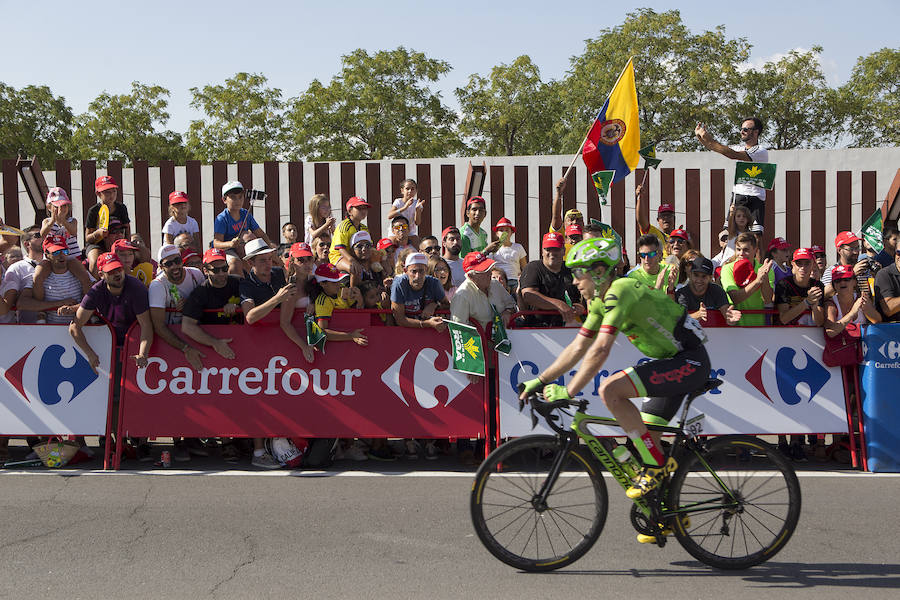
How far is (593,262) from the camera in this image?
5133mm

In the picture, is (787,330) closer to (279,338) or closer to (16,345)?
(279,338)

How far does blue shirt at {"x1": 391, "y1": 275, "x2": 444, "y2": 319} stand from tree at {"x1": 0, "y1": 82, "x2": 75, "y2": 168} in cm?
4092

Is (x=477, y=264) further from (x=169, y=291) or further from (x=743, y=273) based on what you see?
(x=169, y=291)

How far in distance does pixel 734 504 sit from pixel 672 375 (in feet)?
2.84

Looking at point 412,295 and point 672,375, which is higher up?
point 412,295

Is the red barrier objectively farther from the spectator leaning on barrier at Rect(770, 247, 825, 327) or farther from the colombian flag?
the colombian flag

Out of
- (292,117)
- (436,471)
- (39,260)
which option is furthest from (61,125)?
(436,471)

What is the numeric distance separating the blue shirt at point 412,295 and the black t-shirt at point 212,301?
1.52 m

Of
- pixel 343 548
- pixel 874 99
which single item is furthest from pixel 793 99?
pixel 343 548

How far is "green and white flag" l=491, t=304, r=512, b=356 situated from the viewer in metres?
8.27

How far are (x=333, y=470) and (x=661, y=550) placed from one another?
11.3 ft

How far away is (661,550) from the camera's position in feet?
18.3

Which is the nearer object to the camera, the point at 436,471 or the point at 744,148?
the point at 436,471

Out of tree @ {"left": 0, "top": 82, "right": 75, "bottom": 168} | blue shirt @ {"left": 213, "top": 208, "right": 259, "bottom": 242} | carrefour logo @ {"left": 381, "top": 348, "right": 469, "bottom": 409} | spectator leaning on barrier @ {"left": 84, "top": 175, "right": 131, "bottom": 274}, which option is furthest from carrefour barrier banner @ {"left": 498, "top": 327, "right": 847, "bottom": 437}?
tree @ {"left": 0, "top": 82, "right": 75, "bottom": 168}
